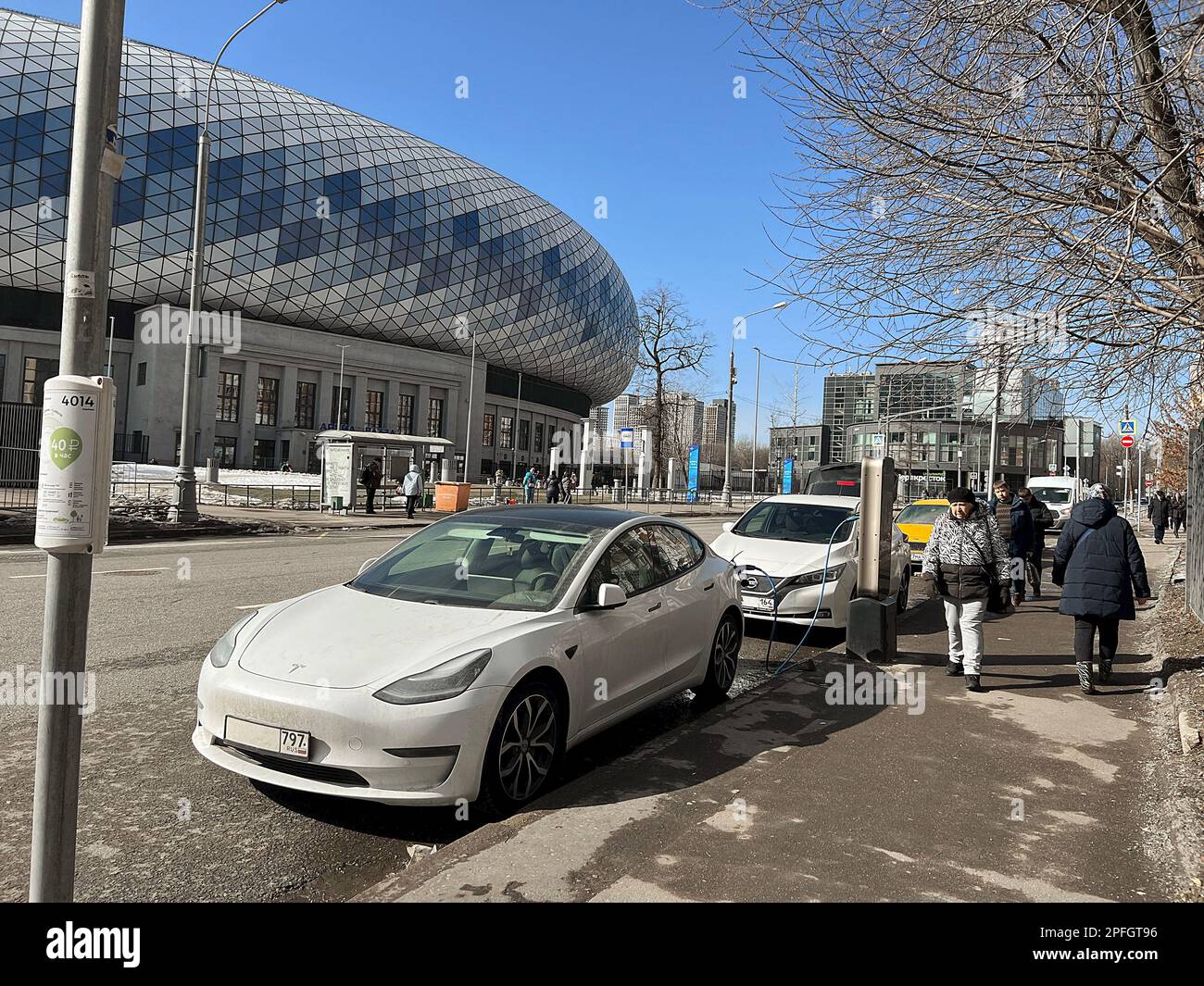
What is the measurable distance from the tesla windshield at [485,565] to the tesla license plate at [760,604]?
171 inches

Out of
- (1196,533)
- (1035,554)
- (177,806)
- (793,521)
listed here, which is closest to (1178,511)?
(1035,554)

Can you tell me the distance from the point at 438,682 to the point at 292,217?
235 feet

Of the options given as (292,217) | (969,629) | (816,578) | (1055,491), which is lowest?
(969,629)

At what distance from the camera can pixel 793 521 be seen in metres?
11.5

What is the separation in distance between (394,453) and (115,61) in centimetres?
4146

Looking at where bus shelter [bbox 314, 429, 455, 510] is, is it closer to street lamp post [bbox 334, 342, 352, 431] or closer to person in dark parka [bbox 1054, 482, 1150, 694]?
person in dark parka [bbox 1054, 482, 1150, 694]

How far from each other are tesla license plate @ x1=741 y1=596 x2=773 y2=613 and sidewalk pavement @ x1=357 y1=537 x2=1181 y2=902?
2.77 meters

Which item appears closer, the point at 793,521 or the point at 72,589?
the point at 72,589

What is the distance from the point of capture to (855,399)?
335 inches

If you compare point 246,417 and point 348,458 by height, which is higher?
point 246,417

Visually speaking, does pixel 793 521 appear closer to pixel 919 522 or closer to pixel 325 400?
pixel 919 522

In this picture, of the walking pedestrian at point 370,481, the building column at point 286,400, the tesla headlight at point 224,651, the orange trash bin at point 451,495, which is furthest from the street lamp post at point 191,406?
the building column at point 286,400

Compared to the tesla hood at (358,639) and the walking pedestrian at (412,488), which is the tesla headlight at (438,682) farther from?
the walking pedestrian at (412,488)

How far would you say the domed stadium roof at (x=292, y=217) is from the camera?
5778cm
